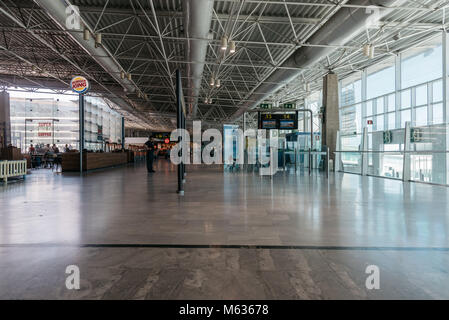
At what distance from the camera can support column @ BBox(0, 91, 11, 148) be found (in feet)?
44.7

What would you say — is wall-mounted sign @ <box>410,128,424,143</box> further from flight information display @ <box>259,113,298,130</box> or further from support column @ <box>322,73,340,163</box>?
support column @ <box>322,73,340,163</box>

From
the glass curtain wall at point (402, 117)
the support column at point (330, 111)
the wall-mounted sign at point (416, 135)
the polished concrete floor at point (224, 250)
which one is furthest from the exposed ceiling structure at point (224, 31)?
the polished concrete floor at point (224, 250)

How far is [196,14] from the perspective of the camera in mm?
7188

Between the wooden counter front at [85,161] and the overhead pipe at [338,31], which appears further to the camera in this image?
the wooden counter front at [85,161]

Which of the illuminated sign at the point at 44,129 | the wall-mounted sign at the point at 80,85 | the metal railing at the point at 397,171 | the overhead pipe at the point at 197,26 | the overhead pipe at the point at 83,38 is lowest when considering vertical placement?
the metal railing at the point at 397,171

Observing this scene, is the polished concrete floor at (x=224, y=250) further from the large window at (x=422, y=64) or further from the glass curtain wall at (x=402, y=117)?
the large window at (x=422, y=64)

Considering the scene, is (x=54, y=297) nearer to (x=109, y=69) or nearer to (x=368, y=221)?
(x=368, y=221)

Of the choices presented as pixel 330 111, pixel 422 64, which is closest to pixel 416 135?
pixel 422 64

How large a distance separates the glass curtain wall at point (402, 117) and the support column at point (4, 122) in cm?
1745

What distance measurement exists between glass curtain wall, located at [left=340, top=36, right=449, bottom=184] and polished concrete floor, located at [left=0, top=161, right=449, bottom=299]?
6.24 metres

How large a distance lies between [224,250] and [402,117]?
49.8ft

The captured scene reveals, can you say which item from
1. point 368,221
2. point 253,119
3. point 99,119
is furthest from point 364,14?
point 253,119

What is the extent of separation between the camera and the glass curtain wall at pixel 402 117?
10039mm

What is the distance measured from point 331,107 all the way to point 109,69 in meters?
12.4
